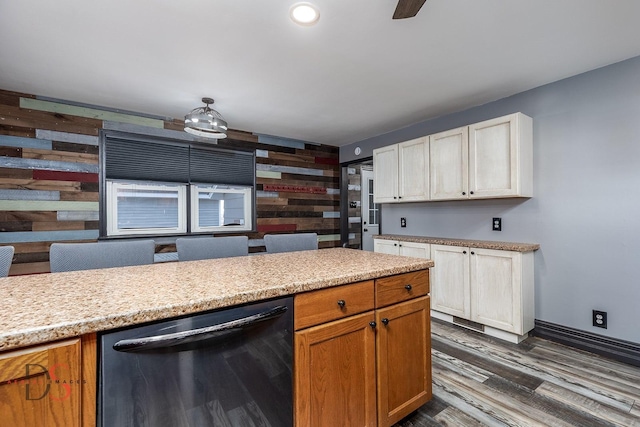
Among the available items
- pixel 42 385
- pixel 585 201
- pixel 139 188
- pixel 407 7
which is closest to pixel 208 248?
pixel 42 385

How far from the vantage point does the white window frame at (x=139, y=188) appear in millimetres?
3297

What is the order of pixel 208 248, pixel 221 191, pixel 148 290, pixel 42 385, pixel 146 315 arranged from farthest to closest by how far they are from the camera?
1. pixel 221 191
2. pixel 208 248
3. pixel 148 290
4. pixel 146 315
5. pixel 42 385

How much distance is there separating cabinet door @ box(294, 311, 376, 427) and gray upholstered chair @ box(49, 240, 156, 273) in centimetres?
123

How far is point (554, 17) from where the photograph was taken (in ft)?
5.92

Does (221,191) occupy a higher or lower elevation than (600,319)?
higher

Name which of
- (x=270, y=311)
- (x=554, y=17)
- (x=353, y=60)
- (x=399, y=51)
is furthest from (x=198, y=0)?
(x=554, y=17)

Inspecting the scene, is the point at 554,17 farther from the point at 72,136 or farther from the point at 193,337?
the point at 72,136

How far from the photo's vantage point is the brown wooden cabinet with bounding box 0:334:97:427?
736mm

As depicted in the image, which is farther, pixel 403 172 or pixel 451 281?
pixel 403 172

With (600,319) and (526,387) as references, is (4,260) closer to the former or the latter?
(526,387)

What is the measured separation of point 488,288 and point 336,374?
2.07m

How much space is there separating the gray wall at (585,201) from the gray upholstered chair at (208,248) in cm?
260

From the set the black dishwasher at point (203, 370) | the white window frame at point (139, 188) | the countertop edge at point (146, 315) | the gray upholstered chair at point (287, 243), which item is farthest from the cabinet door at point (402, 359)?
the white window frame at point (139, 188)

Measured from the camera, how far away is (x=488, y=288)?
9.06 feet
